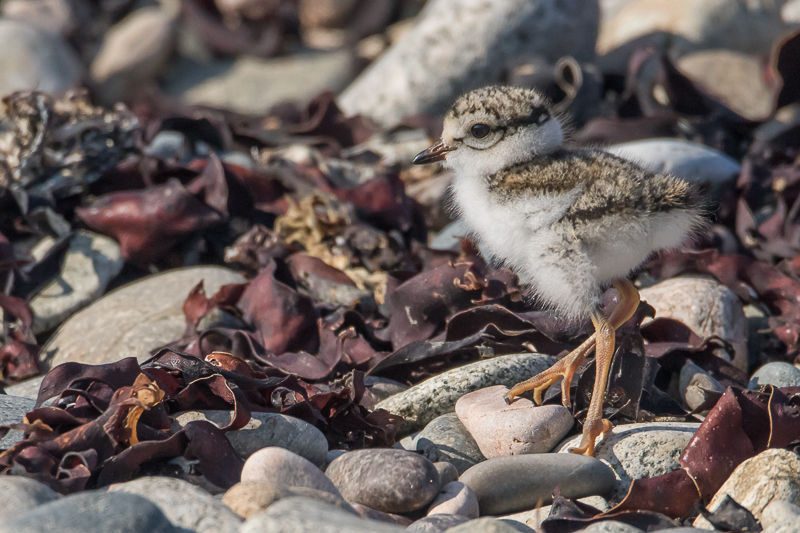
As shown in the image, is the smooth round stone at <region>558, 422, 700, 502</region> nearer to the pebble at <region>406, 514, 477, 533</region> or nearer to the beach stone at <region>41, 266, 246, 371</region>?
the pebble at <region>406, 514, 477, 533</region>

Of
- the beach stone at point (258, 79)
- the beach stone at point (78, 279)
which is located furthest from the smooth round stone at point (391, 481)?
the beach stone at point (258, 79)

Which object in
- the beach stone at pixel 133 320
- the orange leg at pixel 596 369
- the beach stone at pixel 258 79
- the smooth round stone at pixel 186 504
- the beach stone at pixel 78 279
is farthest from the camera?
the beach stone at pixel 258 79

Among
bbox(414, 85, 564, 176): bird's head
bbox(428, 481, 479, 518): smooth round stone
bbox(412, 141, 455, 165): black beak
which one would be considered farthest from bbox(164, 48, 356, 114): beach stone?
bbox(428, 481, 479, 518): smooth round stone

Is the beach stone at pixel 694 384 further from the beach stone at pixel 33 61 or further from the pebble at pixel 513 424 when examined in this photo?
the beach stone at pixel 33 61

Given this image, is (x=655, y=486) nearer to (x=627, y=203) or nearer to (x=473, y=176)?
(x=627, y=203)

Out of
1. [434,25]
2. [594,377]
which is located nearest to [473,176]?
[594,377]

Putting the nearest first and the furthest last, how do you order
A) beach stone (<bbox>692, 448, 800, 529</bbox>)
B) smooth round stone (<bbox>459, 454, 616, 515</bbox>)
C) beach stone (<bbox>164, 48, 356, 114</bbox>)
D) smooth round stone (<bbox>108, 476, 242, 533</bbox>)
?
smooth round stone (<bbox>108, 476, 242, 533</bbox>), beach stone (<bbox>692, 448, 800, 529</bbox>), smooth round stone (<bbox>459, 454, 616, 515</bbox>), beach stone (<bbox>164, 48, 356, 114</bbox>)
